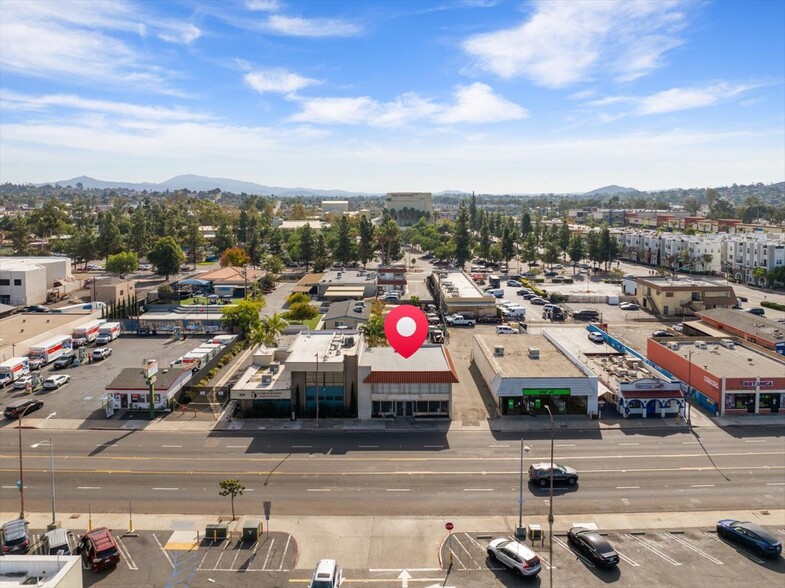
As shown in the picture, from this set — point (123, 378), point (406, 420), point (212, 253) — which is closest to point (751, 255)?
point (406, 420)

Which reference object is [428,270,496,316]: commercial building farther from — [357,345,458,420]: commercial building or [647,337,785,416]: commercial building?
[357,345,458,420]: commercial building

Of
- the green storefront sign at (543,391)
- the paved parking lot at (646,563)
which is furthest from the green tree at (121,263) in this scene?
the paved parking lot at (646,563)

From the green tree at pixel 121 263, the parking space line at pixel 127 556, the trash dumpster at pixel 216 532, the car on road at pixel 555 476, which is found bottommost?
the parking space line at pixel 127 556

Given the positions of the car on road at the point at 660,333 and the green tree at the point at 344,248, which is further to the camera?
the green tree at the point at 344,248

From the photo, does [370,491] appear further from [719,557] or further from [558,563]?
[719,557]

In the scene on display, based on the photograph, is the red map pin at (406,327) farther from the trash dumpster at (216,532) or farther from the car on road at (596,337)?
the car on road at (596,337)
